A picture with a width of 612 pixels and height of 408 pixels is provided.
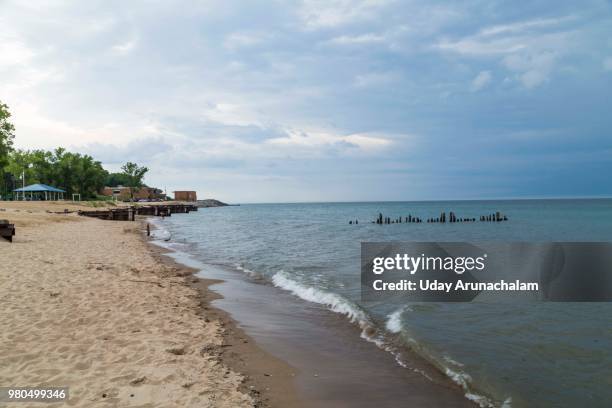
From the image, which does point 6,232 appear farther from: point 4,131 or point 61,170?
point 61,170

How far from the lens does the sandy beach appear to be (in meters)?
5.06

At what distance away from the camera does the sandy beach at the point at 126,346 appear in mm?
5059

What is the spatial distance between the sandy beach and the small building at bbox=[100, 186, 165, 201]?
123 meters

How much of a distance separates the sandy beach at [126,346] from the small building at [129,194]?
4823 inches

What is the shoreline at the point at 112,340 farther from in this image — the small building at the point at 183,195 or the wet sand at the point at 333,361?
the small building at the point at 183,195

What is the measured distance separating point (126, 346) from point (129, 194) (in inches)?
5466

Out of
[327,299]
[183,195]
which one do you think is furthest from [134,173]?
[327,299]

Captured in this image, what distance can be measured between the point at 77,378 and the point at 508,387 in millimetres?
6298

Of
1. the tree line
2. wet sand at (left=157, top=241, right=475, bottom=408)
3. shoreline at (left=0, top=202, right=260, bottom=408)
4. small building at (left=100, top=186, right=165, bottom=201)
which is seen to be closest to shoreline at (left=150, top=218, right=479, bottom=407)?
wet sand at (left=157, top=241, right=475, bottom=408)

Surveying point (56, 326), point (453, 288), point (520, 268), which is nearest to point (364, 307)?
point (453, 288)

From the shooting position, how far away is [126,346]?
21.2 feet

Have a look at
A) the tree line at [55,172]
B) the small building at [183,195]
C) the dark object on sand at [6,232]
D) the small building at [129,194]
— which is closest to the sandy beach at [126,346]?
the dark object on sand at [6,232]

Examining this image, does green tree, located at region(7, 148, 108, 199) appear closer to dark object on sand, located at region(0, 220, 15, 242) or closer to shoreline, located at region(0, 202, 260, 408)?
dark object on sand, located at region(0, 220, 15, 242)

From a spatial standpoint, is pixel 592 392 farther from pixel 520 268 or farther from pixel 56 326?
pixel 520 268
